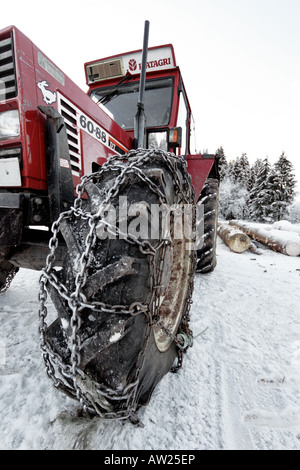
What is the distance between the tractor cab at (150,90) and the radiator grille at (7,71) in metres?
1.79

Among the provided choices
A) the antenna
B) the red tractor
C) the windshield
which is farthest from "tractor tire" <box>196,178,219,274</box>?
the antenna

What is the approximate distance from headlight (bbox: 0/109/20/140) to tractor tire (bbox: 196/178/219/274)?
2625mm

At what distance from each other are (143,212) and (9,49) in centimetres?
134

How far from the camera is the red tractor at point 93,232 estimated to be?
0.91 m

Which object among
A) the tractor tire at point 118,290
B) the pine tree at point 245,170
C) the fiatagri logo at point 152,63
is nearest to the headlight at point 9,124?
the tractor tire at point 118,290

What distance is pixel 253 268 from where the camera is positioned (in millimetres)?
4477

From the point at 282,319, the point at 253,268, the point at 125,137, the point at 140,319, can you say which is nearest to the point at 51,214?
the point at 140,319

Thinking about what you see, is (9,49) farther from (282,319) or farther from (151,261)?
(282,319)

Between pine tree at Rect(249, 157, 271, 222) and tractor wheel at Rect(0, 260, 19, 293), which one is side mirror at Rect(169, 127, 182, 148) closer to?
tractor wheel at Rect(0, 260, 19, 293)

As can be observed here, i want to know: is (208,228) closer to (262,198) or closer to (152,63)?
(152,63)

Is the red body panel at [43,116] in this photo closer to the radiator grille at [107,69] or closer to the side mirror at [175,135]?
the side mirror at [175,135]

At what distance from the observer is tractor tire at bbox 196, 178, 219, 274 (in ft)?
11.3

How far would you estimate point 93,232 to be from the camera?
0.97 m
